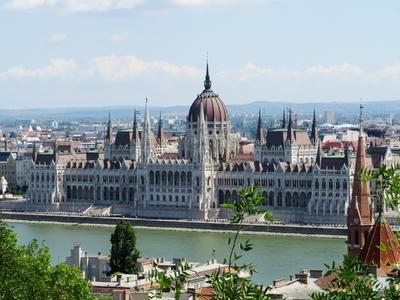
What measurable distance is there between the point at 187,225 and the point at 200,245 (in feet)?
30.0

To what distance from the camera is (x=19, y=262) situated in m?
16.6

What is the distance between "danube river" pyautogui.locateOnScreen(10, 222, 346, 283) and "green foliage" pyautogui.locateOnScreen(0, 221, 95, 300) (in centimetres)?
1769

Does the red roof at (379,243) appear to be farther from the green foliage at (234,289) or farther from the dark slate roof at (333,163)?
the dark slate roof at (333,163)

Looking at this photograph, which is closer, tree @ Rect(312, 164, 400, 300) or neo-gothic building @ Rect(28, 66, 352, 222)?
tree @ Rect(312, 164, 400, 300)

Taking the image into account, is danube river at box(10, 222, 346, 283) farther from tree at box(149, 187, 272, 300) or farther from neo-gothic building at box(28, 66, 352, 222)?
tree at box(149, 187, 272, 300)

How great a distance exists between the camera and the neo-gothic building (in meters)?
59.2

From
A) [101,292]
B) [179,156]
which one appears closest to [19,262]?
[101,292]

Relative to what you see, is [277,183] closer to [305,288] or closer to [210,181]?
[210,181]

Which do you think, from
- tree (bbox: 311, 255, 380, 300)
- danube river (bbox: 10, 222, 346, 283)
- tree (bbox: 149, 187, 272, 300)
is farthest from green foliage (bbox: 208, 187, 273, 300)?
danube river (bbox: 10, 222, 346, 283)

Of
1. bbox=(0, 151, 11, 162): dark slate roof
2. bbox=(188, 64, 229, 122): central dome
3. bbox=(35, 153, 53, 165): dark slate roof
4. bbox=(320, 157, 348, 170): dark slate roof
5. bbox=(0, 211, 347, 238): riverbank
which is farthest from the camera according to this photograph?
bbox=(0, 151, 11, 162): dark slate roof

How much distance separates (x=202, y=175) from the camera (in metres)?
61.7

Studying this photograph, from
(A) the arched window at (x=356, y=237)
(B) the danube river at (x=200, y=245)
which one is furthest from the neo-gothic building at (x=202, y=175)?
(A) the arched window at (x=356, y=237)

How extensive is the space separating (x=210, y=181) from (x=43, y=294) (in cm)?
4561

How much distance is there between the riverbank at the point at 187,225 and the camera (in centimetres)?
5316
